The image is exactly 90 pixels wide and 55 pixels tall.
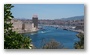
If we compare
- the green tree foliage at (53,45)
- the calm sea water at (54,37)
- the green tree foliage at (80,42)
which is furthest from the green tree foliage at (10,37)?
the green tree foliage at (80,42)

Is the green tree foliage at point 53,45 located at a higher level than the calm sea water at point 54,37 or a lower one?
lower

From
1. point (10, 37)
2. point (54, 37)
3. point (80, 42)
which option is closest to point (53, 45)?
point (54, 37)

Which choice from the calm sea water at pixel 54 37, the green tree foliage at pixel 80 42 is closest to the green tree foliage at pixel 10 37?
the calm sea water at pixel 54 37

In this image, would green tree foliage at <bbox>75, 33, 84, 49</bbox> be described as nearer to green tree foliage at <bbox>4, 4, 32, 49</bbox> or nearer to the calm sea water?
the calm sea water

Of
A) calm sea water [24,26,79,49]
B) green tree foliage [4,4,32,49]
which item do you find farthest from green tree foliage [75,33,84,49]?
green tree foliage [4,4,32,49]

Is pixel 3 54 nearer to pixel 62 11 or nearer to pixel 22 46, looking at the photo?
pixel 22 46

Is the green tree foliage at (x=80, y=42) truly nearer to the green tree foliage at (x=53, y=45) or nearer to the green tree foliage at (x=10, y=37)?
the green tree foliage at (x=53, y=45)
